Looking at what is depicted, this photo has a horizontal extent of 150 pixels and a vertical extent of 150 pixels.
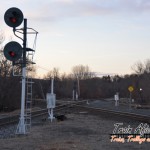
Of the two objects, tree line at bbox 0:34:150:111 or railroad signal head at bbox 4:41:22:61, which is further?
tree line at bbox 0:34:150:111

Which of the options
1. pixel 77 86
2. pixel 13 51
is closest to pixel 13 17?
pixel 13 51

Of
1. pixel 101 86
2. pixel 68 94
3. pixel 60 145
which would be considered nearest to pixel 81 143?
pixel 60 145

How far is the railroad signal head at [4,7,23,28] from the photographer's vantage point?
14523 millimetres

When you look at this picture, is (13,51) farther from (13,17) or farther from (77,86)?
(77,86)

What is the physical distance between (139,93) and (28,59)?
8660 centimetres

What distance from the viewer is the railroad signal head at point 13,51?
47.6 ft

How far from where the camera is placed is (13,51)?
14531 mm

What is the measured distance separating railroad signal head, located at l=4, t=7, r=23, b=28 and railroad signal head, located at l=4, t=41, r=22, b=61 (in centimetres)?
76

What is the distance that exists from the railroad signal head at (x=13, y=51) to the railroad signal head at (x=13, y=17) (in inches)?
29.9

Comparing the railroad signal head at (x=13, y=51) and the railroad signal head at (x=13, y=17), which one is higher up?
the railroad signal head at (x=13, y=17)

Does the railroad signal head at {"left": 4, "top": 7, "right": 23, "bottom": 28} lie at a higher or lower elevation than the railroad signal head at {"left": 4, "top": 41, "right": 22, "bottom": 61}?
higher

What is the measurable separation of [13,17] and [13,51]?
127 centimetres

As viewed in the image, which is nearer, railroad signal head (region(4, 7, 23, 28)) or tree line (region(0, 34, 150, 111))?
railroad signal head (region(4, 7, 23, 28))

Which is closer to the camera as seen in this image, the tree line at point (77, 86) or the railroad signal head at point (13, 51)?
the railroad signal head at point (13, 51)
